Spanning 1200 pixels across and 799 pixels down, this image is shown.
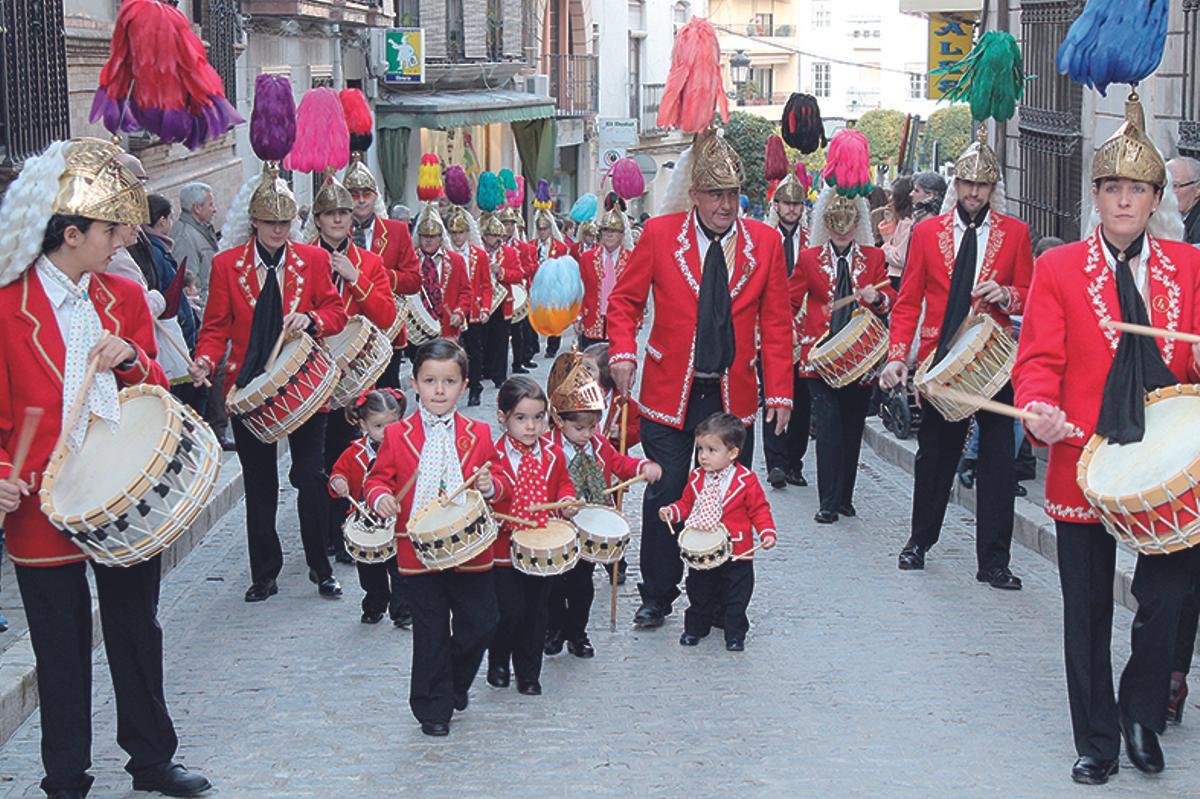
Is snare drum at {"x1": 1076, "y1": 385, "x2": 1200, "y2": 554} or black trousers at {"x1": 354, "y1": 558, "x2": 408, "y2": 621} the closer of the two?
snare drum at {"x1": 1076, "y1": 385, "x2": 1200, "y2": 554}

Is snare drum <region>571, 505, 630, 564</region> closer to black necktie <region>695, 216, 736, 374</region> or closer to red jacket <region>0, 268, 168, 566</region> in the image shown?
black necktie <region>695, 216, 736, 374</region>

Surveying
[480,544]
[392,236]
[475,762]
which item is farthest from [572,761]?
[392,236]

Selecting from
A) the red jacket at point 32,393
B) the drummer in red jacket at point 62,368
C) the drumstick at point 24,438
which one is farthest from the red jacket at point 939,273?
the drumstick at point 24,438

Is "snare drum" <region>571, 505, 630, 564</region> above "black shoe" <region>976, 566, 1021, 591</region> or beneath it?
above

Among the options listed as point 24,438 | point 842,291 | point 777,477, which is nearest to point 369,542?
point 24,438

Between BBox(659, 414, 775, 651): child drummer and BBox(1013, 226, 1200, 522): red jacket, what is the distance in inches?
77.4

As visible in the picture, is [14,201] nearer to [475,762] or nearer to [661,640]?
[475,762]

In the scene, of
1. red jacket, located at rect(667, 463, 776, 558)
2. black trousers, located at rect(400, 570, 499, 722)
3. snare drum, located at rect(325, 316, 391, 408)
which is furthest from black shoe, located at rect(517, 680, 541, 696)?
snare drum, located at rect(325, 316, 391, 408)

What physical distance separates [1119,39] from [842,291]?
4808mm

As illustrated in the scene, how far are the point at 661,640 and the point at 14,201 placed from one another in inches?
150

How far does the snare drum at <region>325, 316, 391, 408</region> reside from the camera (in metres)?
9.57

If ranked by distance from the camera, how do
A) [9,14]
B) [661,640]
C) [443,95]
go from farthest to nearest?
[443,95] < [9,14] < [661,640]

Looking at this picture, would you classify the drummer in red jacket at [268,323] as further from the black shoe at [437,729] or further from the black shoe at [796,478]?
the black shoe at [796,478]

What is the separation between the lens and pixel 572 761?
6570mm
